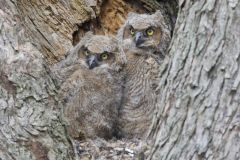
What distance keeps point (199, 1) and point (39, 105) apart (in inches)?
54.8

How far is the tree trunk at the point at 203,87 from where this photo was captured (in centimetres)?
337

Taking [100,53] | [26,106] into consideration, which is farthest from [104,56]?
[26,106]

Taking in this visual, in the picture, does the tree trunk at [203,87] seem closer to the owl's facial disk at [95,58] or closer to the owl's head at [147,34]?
the owl's facial disk at [95,58]

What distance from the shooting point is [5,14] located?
493 cm

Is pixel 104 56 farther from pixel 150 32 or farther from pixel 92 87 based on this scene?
pixel 150 32

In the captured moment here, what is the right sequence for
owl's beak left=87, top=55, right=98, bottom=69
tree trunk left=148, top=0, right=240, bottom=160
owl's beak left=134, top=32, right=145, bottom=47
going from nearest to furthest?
tree trunk left=148, top=0, right=240, bottom=160 < owl's beak left=87, top=55, right=98, bottom=69 < owl's beak left=134, top=32, right=145, bottom=47

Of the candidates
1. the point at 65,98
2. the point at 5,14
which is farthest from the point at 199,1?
the point at 65,98

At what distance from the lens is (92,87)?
6145 mm

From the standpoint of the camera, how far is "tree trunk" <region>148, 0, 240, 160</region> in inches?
133

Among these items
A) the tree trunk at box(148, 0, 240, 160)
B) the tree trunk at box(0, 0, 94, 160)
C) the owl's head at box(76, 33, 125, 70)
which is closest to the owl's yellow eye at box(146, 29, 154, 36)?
the owl's head at box(76, 33, 125, 70)

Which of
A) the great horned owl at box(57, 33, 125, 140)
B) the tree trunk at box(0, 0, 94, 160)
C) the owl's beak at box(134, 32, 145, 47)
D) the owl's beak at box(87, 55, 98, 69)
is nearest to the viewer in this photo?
the tree trunk at box(0, 0, 94, 160)

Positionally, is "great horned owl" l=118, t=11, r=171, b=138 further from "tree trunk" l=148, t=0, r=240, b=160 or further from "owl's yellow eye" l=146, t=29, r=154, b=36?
"tree trunk" l=148, t=0, r=240, b=160

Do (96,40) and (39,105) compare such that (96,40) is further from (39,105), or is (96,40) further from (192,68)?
(192,68)

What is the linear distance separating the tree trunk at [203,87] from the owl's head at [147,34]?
2986 mm
